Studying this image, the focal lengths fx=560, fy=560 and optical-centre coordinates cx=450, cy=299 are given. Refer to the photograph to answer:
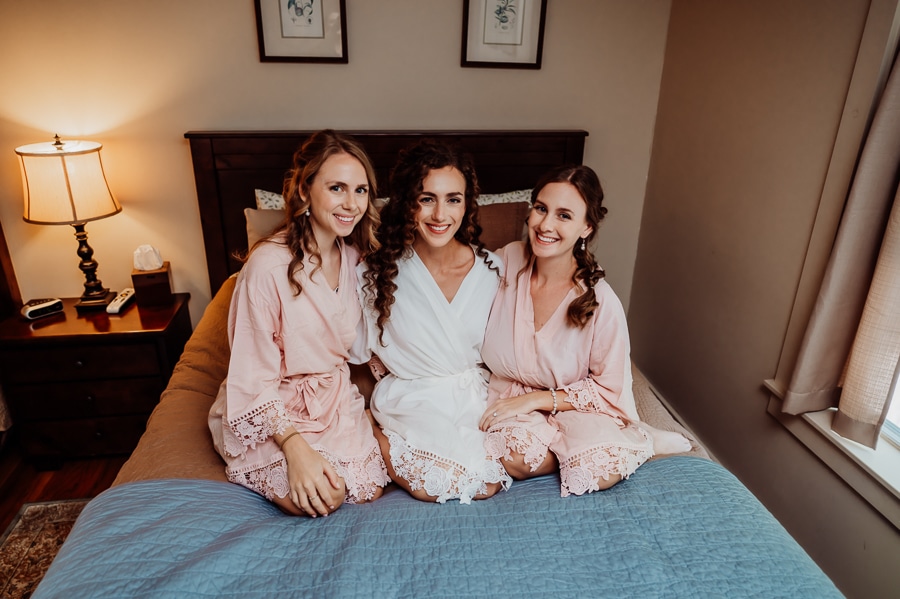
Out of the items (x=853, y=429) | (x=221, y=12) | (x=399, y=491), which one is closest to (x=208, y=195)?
(x=221, y=12)

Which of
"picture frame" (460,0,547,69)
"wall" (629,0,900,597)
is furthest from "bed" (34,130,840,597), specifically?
"picture frame" (460,0,547,69)

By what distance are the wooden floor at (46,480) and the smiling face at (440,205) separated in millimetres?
1733

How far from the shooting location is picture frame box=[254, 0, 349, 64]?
2264 mm

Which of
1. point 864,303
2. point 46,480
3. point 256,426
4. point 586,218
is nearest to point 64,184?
point 46,480

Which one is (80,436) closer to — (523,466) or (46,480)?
(46,480)

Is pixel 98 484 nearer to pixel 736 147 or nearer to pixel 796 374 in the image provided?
pixel 796 374

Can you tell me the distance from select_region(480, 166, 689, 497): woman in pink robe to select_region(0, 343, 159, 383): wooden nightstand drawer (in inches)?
56.3

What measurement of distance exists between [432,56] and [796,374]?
1.86 m

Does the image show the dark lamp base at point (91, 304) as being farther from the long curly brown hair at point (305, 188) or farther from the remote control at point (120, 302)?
the long curly brown hair at point (305, 188)

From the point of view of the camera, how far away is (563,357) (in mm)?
1635

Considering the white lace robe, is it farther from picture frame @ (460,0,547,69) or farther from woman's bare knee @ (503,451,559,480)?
picture frame @ (460,0,547,69)

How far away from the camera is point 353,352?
67.3 inches

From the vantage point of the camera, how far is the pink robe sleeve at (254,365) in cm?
144

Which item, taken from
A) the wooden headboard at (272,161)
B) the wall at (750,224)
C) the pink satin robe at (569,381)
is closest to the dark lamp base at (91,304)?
the wooden headboard at (272,161)
